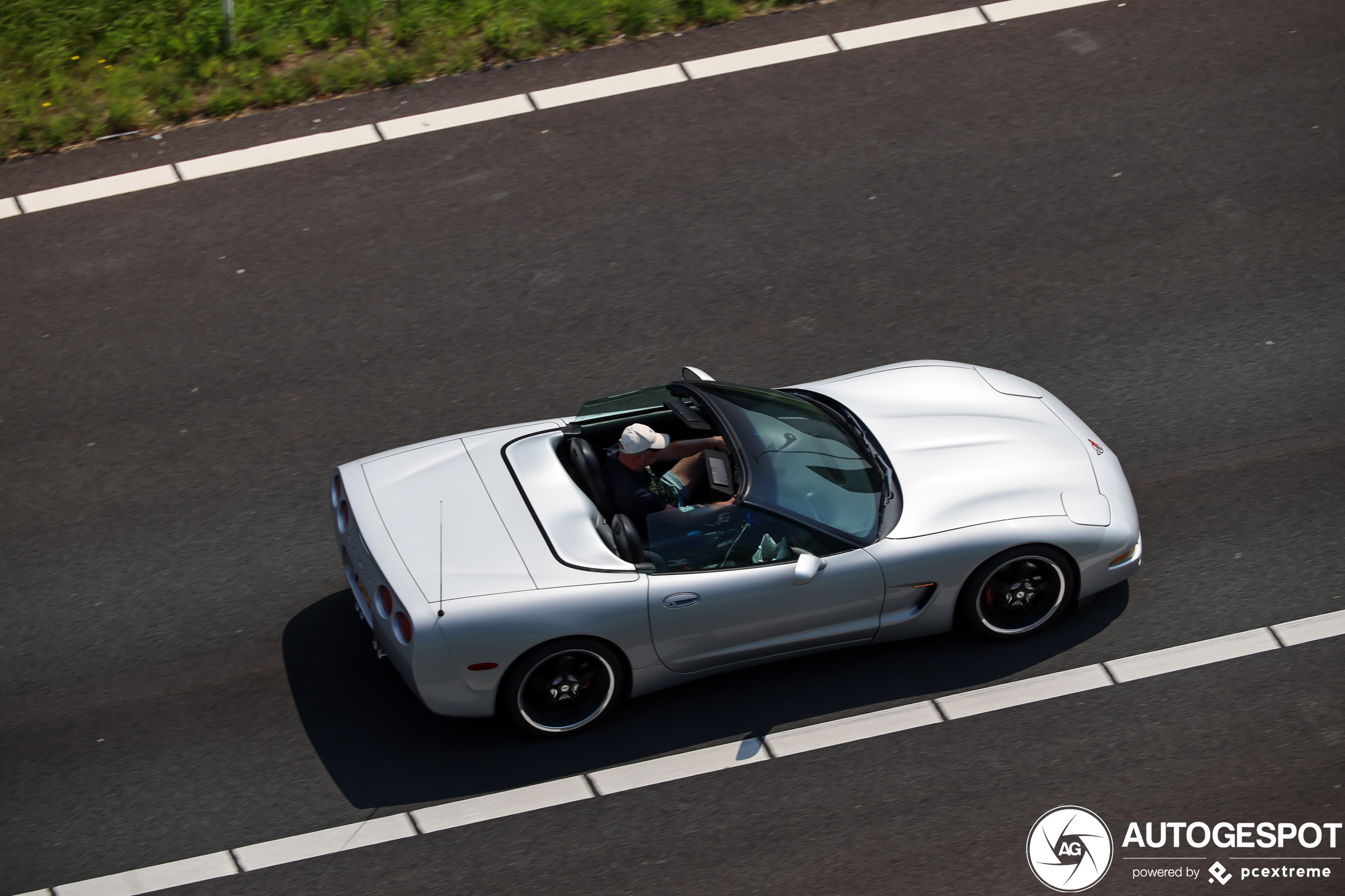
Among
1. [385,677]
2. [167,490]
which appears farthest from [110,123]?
[385,677]

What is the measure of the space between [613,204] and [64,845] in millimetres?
5314

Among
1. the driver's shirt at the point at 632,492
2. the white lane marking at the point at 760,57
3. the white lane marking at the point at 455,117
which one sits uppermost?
the white lane marking at the point at 760,57

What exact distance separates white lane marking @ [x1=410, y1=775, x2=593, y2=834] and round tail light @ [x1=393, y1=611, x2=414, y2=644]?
0.84 meters

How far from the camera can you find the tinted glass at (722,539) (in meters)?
6.60

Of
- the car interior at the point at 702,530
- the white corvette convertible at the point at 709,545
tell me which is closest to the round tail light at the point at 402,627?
the white corvette convertible at the point at 709,545

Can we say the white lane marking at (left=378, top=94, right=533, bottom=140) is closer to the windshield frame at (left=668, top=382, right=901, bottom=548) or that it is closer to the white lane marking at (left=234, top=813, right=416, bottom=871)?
the windshield frame at (left=668, top=382, right=901, bottom=548)

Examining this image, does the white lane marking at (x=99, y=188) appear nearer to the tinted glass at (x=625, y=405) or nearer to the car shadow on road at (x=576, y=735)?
the car shadow on road at (x=576, y=735)

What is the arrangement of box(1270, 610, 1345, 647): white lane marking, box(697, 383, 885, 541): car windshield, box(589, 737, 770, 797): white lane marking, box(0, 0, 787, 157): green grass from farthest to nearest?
box(0, 0, 787, 157): green grass, box(1270, 610, 1345, 647): white lane marking, box(697, 383, 885, 541): car windshield, box(589, 737, 770, 797): white lane marking

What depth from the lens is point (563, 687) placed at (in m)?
6.66

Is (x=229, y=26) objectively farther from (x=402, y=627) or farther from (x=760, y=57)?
(x=402, y=627)

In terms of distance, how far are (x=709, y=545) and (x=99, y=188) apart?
571 cm

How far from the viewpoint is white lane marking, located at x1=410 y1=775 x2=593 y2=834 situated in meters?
6.54

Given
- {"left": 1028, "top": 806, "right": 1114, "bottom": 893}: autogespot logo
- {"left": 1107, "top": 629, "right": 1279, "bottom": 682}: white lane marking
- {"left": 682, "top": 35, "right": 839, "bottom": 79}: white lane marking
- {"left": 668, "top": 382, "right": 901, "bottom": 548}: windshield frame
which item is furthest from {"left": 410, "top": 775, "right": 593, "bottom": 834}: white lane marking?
{"left": 682, "top": 35, "right": 839, "bottom": 79}: white lane marking

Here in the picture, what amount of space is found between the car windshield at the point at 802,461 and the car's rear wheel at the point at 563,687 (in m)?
1.05
